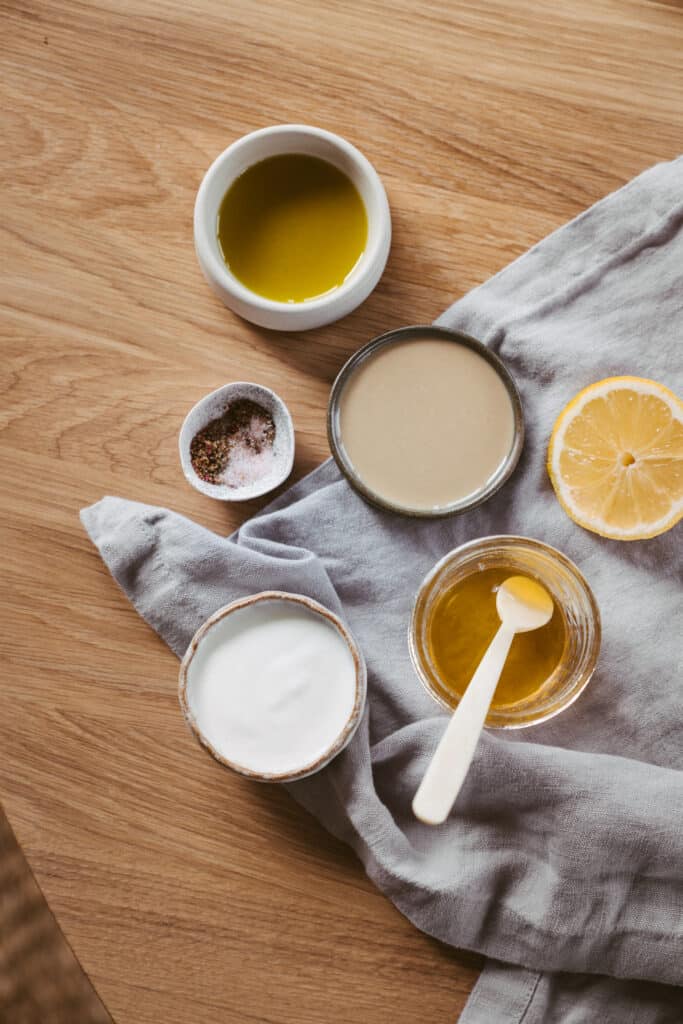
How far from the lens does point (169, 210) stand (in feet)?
3.81

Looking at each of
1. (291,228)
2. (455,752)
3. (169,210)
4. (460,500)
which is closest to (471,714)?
(455,752)

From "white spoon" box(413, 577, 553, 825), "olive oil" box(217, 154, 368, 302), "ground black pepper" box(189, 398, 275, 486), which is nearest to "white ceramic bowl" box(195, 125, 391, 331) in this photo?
"olive oil" box(217, 154, 368, 302)

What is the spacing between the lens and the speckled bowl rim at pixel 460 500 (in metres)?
1.09

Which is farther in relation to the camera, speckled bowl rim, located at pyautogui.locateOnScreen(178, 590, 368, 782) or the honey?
the honey

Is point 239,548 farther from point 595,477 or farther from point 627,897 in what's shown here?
point 627,897

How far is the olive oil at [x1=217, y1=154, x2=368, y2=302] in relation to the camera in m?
1.12

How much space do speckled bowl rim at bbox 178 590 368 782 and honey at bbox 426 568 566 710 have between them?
0.12m

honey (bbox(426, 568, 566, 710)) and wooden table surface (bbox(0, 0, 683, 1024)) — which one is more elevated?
wooden table surface (bbox(0, 0, 683, 1024))

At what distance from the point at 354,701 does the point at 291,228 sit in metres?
0.61

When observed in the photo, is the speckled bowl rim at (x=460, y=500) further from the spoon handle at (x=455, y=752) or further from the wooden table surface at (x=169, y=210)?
the spoon handle at (x=455, y=752)

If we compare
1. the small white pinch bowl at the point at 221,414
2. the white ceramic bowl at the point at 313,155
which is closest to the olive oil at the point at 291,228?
the white ceramic bowl at the point at 313,155

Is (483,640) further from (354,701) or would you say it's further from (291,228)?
(291,228)

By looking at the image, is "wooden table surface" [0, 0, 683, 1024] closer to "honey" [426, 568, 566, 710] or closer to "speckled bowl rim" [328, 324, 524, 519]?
"speckled bowl rim" [328, 324, 524, 519]

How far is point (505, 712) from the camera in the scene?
3.51ft
